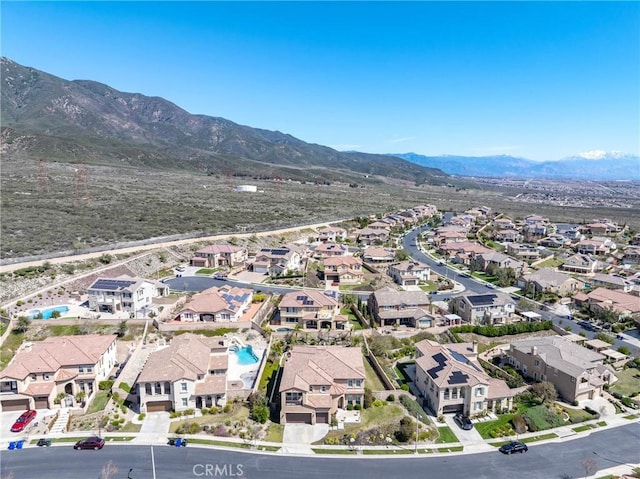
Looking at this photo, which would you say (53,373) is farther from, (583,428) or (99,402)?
(583,428)

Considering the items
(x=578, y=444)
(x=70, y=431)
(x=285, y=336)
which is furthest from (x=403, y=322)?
(x=70, y=431)

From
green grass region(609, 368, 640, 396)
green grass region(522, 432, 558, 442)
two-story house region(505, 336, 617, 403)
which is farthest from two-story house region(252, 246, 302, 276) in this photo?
green grass region(609, 368, 640, 396)

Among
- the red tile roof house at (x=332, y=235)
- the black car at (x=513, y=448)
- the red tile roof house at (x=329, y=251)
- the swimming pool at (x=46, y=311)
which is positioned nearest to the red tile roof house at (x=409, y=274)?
the red tile roof house at (x=329, y=251)

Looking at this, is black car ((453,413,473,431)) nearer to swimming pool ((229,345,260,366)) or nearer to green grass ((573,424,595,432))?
green grass ((573,424,595,432))

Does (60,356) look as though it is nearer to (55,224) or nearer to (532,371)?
(532,371)

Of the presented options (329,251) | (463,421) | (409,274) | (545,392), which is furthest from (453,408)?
(329,251)
